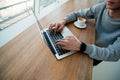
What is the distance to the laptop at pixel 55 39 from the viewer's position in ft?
3.13

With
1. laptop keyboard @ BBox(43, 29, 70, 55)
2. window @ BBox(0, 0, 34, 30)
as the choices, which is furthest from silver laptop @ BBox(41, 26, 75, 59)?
window @ BBox(0, 0, 34, 30)

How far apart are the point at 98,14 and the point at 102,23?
100mm

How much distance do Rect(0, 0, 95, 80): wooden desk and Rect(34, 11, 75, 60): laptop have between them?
3cm

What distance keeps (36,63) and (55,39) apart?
10.1 inches

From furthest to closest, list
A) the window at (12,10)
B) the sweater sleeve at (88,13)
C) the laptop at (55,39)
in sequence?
1. the sweater sleeve at (88,13)
2. the window at (12,10)
3. the laptop at (55,39)

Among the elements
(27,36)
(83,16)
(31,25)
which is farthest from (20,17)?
(83,16)

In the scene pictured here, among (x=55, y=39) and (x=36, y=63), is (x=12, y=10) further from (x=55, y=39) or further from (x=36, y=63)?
(x=36, y=63)

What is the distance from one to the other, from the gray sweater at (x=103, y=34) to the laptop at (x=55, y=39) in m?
0.14

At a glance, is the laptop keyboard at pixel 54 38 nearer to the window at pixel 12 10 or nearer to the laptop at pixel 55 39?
the laptop at pixel 55 39

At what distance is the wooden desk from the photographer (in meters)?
0.82

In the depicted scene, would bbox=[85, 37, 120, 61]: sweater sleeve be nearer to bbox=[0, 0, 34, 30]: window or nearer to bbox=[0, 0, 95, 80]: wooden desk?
bbox=[0, 0, 95, 80]: wooden desk

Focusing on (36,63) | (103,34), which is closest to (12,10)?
(36,63)

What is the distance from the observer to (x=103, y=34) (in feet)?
4.23

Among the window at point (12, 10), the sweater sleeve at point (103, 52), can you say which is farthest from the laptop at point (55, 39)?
the window at point (12, 10)
